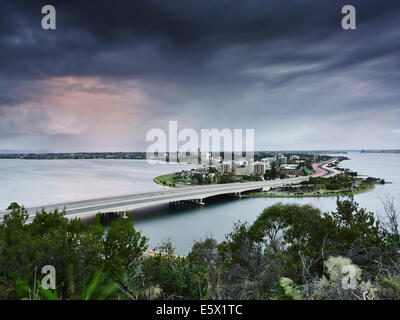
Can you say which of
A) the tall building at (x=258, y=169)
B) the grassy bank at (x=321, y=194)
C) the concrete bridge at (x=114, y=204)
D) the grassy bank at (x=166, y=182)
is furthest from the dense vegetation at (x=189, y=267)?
the tall building at (x=258, y=169)

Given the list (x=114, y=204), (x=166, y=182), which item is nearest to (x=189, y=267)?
(x=114, y=204)

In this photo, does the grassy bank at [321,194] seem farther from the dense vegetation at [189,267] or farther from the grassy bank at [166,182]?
the dense vegetation at [189,267]

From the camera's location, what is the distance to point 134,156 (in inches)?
3071

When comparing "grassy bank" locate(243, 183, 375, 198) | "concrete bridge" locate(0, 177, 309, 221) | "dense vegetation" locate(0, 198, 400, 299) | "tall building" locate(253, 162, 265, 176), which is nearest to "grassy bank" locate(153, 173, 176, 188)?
"concrete bridge" locate(0, 177, 309, 221)

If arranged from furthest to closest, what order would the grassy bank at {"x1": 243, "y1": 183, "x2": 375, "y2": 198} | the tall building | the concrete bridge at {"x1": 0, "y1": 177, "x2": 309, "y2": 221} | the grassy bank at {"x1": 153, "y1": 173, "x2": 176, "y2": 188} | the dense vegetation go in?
1. the tall building
2. the grassy bank at {"x1": 153, "y1": 173, "x2": 176, "y2": 188}
3. the grassy bank at {"x1": 243, "y1": 183, "x2": 375, "y2": 198}
4. the concrete bridge at {"x1": 0, "y1": 177, "x2": 309, "y2": 221}
5. the dense vegetation

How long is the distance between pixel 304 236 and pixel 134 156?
75.6m

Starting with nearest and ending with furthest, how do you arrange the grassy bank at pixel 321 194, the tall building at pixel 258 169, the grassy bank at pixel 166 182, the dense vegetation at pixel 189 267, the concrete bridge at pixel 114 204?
the dense vegetation at pixel 189 267 < the concrete bridge at pixel 114 204 < the grassy bank at pixel 321 194 < the grassy bank at pixel 166 182 < the tall building at pixel 258 169

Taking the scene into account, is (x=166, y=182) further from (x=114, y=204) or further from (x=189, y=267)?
(x=189, y=267)

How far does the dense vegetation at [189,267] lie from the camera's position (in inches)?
85.6

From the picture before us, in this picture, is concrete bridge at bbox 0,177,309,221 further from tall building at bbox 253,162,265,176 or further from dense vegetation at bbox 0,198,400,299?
tall building at bbox 253,162,265,176

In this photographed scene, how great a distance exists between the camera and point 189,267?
11.7 ft

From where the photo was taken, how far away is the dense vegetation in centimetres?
217
